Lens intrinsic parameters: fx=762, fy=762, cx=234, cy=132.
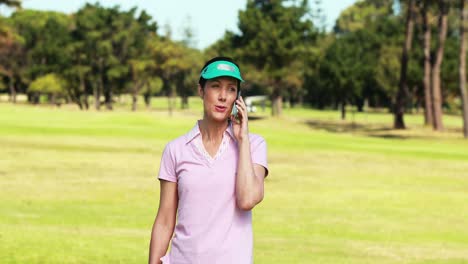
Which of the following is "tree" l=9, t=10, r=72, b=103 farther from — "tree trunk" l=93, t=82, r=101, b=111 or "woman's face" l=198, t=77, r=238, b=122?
"woman's face" l=198, t=77, r=238, b=122

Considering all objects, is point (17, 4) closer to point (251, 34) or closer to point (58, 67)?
point (251, 34)

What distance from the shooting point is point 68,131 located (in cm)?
5016

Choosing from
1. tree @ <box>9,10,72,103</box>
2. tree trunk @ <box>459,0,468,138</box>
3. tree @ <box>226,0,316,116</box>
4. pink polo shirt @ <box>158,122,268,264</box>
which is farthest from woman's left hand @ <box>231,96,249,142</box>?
tree @ <box>9,10,72,103</box>

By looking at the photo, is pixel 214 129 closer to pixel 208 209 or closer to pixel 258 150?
pixel 258 150

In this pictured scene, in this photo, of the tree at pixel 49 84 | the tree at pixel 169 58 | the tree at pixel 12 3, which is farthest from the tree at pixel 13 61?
the tree at pixel 12 3

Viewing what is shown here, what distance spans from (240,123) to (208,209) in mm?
513

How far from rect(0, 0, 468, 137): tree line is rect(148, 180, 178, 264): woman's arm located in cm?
Answer: 6486

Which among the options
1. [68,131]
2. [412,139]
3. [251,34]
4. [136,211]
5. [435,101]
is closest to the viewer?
[136,211]

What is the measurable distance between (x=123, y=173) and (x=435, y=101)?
131 feet

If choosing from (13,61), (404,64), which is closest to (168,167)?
(404,64)

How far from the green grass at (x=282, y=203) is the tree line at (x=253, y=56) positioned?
37.3 meters

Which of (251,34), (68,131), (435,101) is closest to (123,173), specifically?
(68,131)

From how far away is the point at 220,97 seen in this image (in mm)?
4297

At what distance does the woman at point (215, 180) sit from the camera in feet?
13.5
